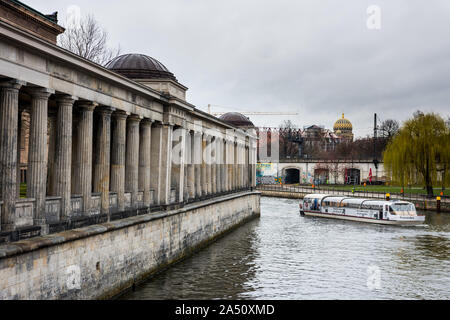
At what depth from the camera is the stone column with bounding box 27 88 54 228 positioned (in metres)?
13.3

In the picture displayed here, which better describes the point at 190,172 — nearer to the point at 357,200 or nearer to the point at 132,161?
the point at 132,161

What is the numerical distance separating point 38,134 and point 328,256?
57.0 ft

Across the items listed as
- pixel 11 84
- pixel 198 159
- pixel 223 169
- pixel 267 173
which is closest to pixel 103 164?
pixel 11 84

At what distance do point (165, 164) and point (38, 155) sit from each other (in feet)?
32.5

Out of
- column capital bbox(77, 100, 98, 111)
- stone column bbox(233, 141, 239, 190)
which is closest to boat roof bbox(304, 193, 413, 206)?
stone column bbox(233, 141, 239, 190)

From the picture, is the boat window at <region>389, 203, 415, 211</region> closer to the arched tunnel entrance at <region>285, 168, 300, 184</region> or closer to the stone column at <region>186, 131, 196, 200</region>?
the stone column at <region>186, 131, 196, 200</region>

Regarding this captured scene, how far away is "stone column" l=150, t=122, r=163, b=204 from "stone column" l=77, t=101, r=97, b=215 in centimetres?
641

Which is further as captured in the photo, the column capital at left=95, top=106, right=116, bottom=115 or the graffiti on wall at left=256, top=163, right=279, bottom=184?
the graffiti on wall at left=256, top=163, right=279, bottom=184

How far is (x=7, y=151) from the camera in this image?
12234mm

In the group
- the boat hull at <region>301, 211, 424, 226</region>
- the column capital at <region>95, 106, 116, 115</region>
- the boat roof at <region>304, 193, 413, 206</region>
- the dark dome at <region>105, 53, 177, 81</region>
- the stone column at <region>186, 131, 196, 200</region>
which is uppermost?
the dark dome at <region>105, 53, 177, 81</region>

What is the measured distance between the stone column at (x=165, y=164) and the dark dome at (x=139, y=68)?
2637 millimetres

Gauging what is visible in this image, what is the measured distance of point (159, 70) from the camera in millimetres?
24094
